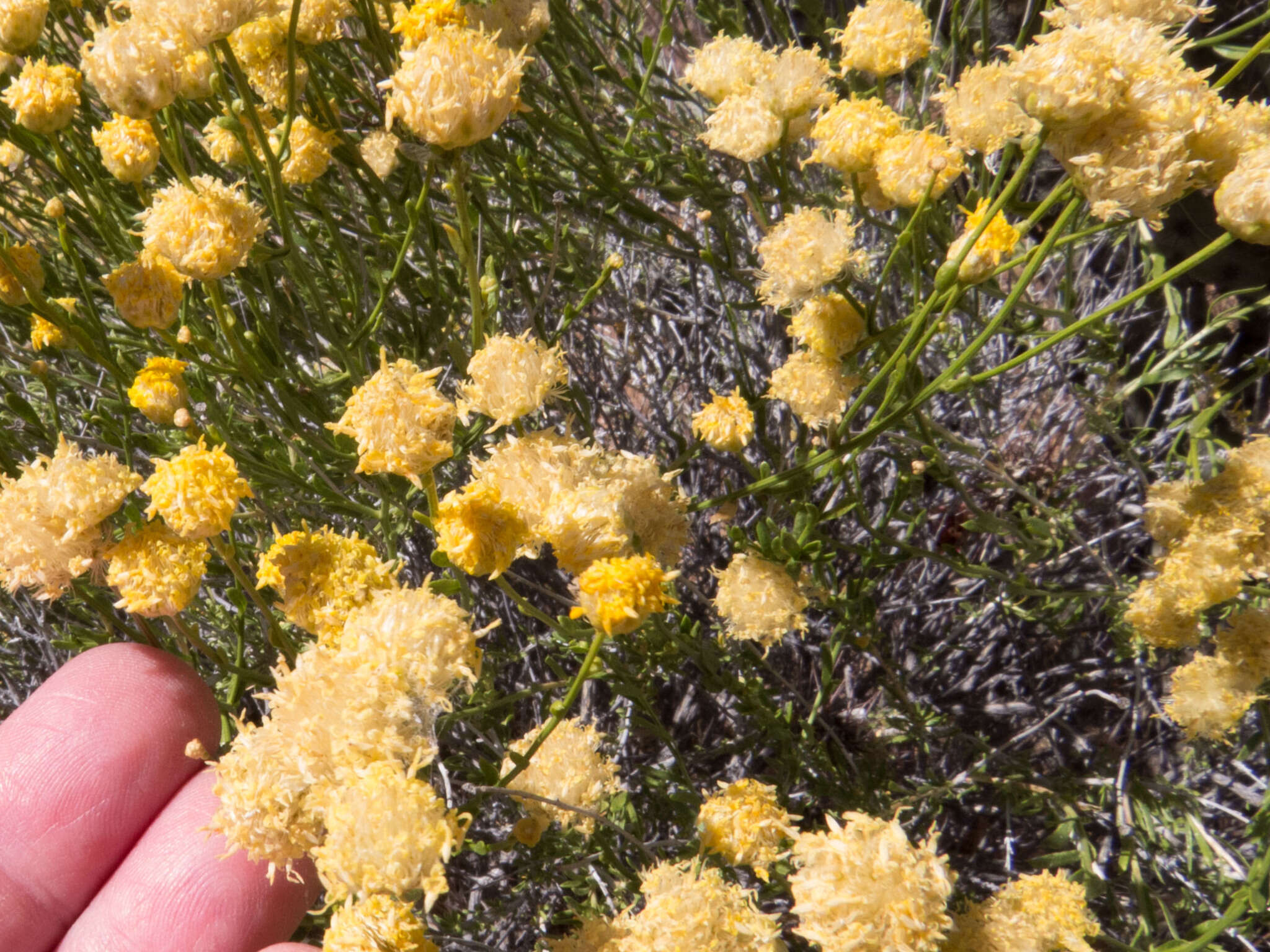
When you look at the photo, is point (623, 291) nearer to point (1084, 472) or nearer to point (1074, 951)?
point (1084, 472)

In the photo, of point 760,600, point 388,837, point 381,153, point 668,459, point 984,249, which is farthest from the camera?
point 668,459

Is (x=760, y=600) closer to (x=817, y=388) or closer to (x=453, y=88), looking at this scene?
(x=817, y=388)

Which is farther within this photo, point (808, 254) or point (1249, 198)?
point (808, 254)

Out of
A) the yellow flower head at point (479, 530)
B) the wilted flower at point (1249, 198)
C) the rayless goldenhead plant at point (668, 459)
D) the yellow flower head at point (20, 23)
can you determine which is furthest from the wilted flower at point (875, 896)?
the yellow flower head at point (20, 23)

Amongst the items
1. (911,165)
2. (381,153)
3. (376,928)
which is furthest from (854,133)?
(376,928)

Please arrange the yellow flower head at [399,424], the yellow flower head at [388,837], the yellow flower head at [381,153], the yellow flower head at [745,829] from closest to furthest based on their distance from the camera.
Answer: the yellow flower head at [388,837] → the yellow flower head at [399,424] → the yellow flower head at [745,829] → the yellow flower head at [381,153]

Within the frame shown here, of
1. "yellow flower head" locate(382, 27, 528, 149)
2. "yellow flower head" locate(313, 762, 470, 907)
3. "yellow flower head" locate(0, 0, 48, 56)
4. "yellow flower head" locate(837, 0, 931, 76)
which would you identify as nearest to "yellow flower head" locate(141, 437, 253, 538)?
"yellow flower head" locate(313, 762, 470, 907)

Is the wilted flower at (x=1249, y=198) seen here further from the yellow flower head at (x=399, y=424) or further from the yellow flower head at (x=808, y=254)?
the yellow flower head at (x=399, y=424)
